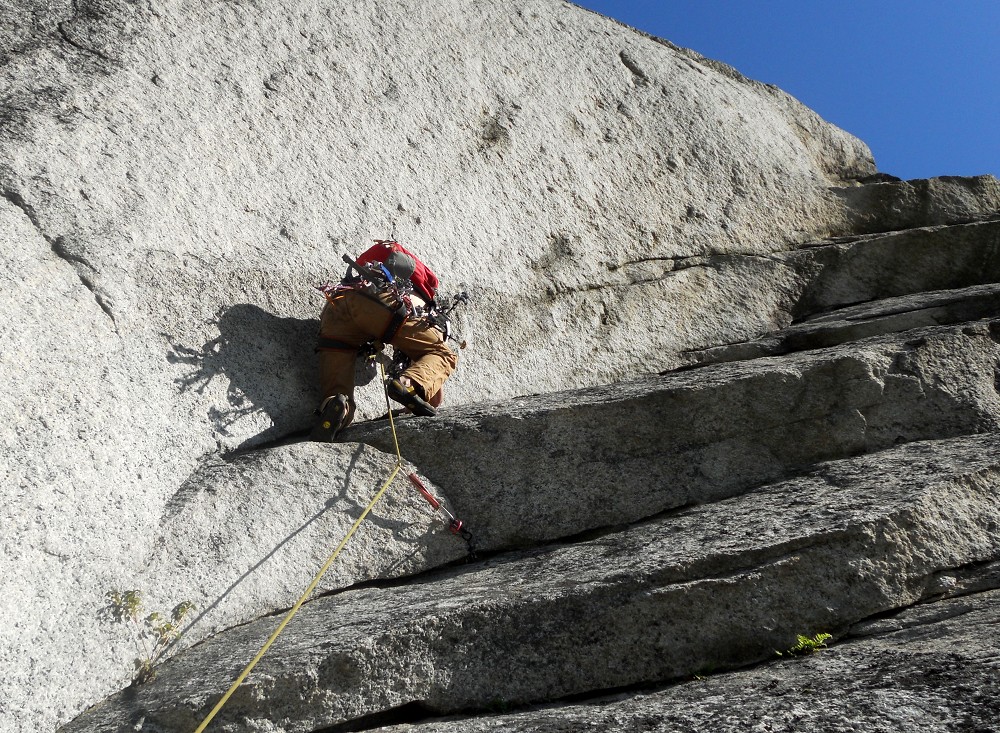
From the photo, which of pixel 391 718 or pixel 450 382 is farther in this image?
pixel 450 382

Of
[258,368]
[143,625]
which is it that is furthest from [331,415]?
[143,625]

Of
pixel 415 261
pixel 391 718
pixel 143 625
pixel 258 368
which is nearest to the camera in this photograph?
pixel 391 718

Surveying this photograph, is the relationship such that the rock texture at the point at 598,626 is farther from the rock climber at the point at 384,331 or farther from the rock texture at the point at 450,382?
the rock climber at the point at 384,331

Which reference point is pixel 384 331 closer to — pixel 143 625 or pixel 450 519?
pixel 450 519

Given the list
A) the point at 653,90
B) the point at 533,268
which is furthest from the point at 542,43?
the point at 533,268

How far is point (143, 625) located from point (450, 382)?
298cm

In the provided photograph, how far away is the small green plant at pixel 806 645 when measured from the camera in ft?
13.4

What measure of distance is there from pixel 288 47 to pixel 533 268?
262cm

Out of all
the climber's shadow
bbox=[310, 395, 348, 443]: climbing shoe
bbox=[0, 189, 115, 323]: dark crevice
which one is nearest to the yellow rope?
bbox=[310, 395, 348, 443]: climbing shoe

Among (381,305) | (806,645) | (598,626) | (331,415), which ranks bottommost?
(806,645)

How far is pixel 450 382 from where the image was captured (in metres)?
7.03

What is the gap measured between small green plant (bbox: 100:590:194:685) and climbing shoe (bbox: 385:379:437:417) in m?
1.84

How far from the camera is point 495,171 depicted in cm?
841

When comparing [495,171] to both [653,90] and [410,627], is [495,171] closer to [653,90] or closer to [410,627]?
[653,90]
